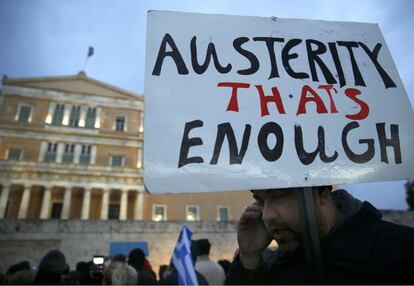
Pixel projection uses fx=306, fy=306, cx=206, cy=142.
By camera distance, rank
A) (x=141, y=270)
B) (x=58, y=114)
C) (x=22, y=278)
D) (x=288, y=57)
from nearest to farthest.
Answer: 1. (x=288, y=57)
2. (x=22, y=278)
3. (x=141, y=270)
4. (x=58, y=114)

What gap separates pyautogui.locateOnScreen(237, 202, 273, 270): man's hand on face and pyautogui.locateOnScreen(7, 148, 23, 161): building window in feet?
94.0

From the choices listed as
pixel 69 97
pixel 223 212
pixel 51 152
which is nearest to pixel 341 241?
pixel 223 212

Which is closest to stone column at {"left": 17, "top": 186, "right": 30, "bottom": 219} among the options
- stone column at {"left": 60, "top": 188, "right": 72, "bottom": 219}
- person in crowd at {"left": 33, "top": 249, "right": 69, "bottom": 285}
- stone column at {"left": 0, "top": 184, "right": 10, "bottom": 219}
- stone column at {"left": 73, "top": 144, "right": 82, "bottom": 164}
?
stone column at {"left": 0, "top": 184, "right": 10, "bottom": 219}

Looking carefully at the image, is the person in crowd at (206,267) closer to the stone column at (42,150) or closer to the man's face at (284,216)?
the man's face at (284,216)

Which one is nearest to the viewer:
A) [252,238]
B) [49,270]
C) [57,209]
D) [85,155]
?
[252,238]

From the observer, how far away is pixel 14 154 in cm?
2595

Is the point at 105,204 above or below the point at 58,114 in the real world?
below

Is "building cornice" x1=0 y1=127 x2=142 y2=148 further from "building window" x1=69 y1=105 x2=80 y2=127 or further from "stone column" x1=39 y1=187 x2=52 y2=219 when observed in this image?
"stone column" x1=39 y1=187 x2=52 y2=219

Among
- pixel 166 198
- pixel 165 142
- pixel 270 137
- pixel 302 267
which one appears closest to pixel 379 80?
pixel 270 137

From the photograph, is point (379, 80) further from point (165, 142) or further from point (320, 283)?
point (165, 142)

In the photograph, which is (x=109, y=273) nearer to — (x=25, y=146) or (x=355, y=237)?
(x=355, y=237)

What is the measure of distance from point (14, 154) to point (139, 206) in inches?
452

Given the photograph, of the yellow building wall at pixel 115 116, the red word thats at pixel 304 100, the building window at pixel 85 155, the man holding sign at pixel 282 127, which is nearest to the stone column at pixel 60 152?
the building window at pixel 85 155

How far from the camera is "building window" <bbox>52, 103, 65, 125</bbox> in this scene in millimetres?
28492
